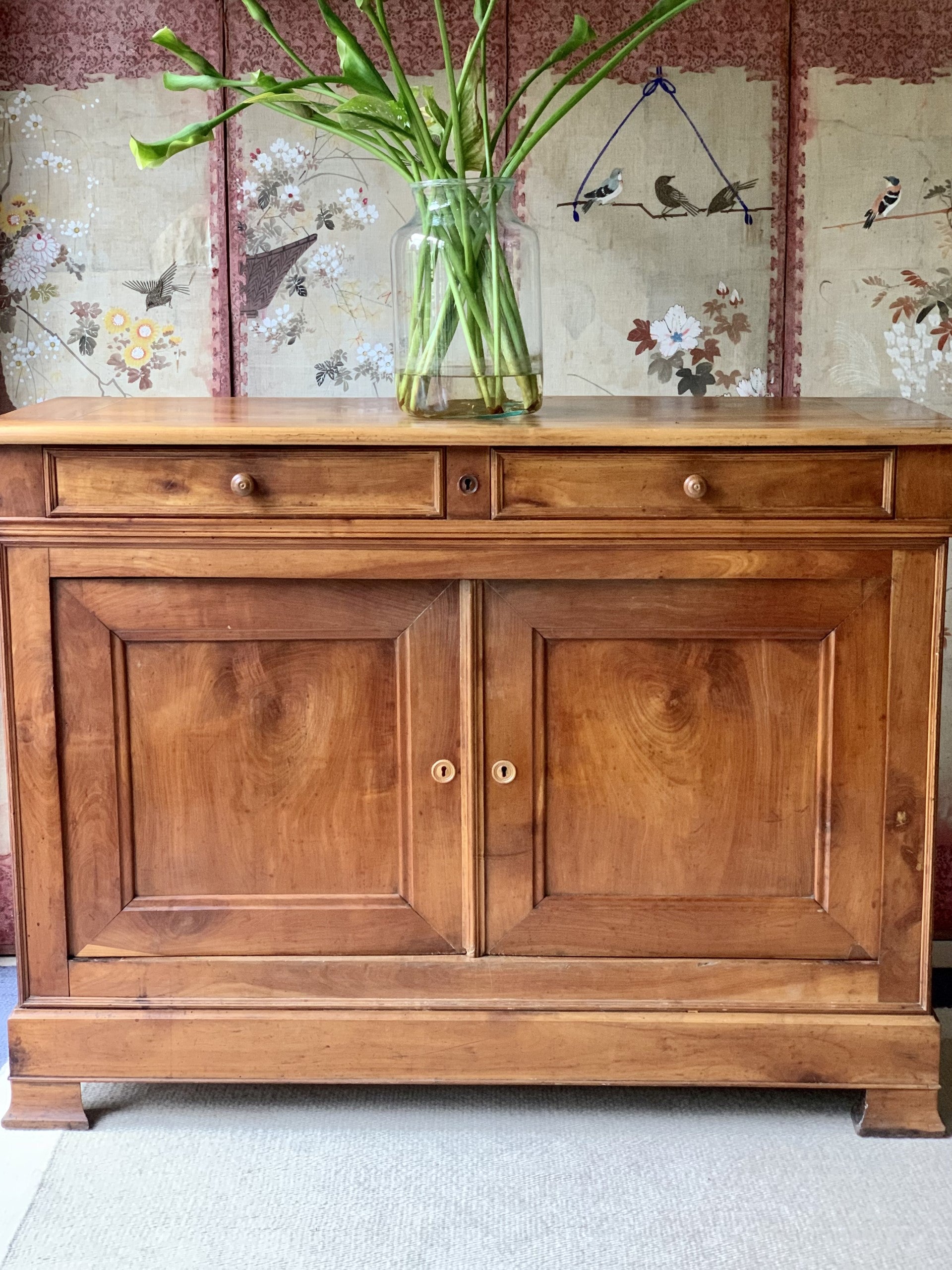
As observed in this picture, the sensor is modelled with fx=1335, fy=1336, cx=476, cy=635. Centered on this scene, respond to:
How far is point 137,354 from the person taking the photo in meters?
2.45

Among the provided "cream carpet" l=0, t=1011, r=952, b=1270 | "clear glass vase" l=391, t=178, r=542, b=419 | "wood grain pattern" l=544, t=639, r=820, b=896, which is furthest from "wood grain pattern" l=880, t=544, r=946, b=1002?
"clear glass vase" l=391, t=178, r=542, b=419

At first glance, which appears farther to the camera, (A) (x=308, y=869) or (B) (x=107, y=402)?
(B) (x=107, y=402)

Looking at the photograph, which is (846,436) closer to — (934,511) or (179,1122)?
A: (934,511)

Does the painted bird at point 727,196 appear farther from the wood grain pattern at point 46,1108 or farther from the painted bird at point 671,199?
the wood grain pattern at point 46,1108

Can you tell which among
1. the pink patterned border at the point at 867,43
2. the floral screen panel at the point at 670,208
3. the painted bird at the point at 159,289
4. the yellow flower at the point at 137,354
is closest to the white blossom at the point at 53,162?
the painted bird at the point at 159,289

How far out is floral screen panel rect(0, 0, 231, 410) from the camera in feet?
7.73

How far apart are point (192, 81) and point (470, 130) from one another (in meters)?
0.41

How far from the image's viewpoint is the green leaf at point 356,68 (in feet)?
6.04

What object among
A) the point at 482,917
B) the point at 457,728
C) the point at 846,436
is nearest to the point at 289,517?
the point at 457,728

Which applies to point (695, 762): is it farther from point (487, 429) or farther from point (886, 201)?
point (886, 201)

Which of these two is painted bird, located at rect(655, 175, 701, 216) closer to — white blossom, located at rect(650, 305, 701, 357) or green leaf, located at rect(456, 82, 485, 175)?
white blossom, located at rect(650, 305, 701, 357)

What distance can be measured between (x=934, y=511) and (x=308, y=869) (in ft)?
3.38

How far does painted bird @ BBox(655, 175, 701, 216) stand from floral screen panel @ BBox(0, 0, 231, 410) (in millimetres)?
784

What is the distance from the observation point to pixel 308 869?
6.47 feet
